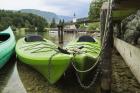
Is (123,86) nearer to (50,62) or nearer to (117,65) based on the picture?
(50,62)

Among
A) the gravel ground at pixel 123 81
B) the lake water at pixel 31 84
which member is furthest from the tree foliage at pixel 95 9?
the lake water at pixel 31 84

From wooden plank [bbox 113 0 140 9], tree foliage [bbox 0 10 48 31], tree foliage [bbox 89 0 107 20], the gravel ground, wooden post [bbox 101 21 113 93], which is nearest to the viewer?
wooden plank [bbox 113 0 140 9]

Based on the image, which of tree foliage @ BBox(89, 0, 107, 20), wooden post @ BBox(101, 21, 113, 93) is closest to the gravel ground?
wooden post @ BBox(101, 21, 113, 93)

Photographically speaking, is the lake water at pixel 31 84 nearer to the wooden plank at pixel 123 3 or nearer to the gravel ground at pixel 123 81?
the gravel ground at pixel 123 81

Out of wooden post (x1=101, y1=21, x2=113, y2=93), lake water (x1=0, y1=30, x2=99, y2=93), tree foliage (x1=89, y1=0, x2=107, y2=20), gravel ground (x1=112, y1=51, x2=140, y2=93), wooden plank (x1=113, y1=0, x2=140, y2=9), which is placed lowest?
lake water (x1=0, y1=30, x2=99, y2=93)

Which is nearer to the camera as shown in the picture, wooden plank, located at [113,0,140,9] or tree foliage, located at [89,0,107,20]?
wooden plank, located at [113,0,140,9]

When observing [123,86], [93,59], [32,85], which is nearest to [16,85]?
[32,85]

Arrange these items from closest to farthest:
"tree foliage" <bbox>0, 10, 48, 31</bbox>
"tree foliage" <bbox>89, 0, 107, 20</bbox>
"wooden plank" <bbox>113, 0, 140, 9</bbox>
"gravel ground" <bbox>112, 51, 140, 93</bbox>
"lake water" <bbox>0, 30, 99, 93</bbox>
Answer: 1. "wooden plank" <bbox>113, 0, 140, 9</bbox>
2. "gravel ground" <bbox>112, 51, 140, 93</bbox>
3. "lake water" <bbox>0, 30, 99, 93</bbox>
4. "tree foliage" <bbox>89, 0, 107, 20</bbox>
5. "tree foliage" <bbox>0, 10, 48, 31</bbox>

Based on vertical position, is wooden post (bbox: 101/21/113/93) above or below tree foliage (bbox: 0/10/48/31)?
below

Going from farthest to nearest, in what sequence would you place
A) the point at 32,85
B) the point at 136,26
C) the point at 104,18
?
the point at 136,26
the point at 32,85
the point at 104,18

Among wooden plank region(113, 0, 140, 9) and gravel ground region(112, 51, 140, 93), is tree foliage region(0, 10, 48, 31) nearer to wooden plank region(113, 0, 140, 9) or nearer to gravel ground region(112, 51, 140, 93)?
gravel ground region(112, 51, 140, 93)

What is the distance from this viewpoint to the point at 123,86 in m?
7.57

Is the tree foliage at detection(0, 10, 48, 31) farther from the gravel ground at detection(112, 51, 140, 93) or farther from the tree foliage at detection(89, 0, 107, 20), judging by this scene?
the gravel ground at detection(112, 51, 140, 93)

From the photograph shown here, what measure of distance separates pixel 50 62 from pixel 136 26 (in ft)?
22.5
